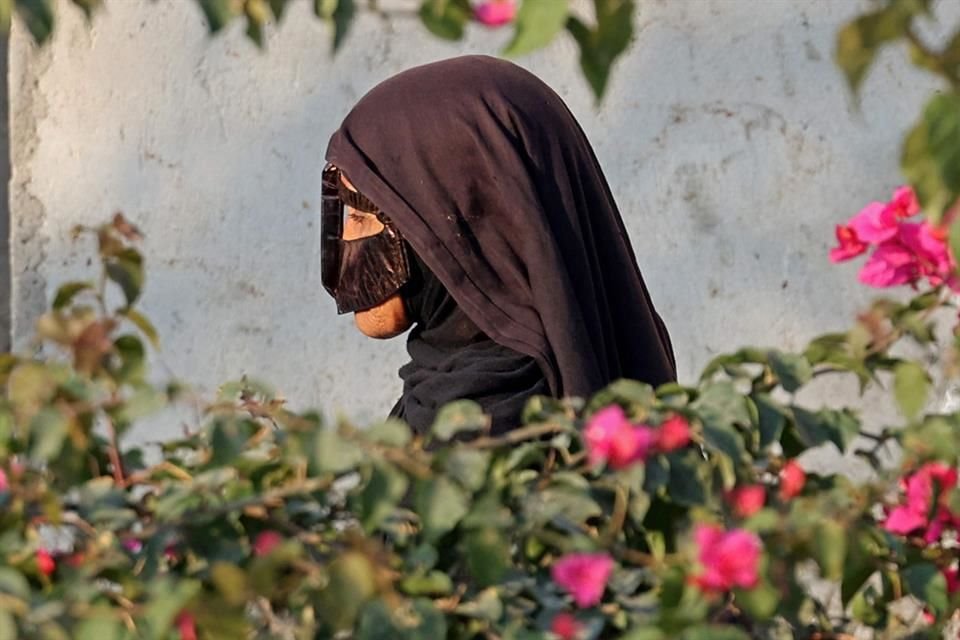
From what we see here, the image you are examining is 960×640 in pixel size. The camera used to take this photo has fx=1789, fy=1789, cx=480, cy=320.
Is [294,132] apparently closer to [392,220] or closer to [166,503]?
[392,220]

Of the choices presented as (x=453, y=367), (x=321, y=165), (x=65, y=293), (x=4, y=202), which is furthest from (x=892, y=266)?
(x=4, y=202)

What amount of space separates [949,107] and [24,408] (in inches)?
26.9

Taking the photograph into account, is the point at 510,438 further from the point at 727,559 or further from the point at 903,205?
the point at 903,205

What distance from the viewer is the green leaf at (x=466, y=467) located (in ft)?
4.12

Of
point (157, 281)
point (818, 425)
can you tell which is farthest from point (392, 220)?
point (157, 281)

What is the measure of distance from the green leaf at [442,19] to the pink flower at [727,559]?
1.21ft

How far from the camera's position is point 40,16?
117cm

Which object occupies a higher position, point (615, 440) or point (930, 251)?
point (930, 251)

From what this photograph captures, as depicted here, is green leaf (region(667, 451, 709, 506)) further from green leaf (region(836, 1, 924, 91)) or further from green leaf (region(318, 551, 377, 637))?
green leaf (region(836, 1, 924, 91))

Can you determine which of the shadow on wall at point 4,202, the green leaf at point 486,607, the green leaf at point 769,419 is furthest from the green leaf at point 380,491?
the shadow on wall at point 4,202

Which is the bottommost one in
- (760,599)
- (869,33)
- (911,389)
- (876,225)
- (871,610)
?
(871,610)

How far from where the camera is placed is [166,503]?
4.35 feet

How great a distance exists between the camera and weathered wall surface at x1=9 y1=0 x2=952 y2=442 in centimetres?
339

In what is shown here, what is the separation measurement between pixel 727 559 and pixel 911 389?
0.26 m
